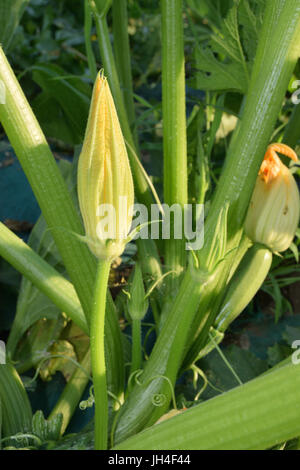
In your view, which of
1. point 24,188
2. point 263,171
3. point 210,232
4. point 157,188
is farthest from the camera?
point 24,188

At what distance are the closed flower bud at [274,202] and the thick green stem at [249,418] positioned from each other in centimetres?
37

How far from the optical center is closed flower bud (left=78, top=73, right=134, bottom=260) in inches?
23.8

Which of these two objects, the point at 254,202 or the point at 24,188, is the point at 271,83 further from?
the point at 24,188

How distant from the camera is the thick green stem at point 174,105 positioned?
0.94 metres

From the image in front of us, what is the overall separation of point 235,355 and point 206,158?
0.39m

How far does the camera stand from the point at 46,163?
32.1 inches

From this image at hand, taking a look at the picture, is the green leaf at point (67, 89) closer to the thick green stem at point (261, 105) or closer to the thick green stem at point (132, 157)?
the thick green stem at point (132, 157)

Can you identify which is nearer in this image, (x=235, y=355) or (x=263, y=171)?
(x=263, y=171)

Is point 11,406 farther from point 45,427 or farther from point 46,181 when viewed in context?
point 46,181

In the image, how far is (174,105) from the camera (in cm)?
97

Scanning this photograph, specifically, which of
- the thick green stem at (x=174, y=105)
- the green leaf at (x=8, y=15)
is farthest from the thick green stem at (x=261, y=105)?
the green leaf at (x=8, y=15)

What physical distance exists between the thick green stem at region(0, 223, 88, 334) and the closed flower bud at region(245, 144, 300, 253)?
33 cm

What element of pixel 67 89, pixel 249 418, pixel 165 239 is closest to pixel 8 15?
pixel 67 89
